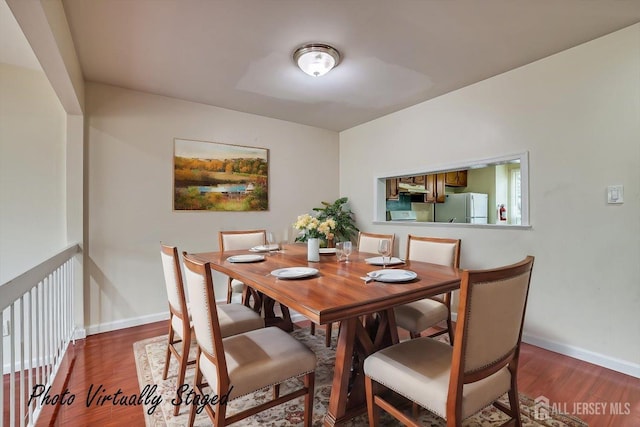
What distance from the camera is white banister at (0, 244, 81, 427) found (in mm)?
1326

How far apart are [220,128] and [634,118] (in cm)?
365

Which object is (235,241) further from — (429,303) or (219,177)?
(429,303)

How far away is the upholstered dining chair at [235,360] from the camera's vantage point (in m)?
1.25

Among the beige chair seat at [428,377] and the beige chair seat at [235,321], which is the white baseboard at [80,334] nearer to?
the beige chair seat at [235,321]

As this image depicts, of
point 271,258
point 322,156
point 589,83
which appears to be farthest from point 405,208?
point 271,258

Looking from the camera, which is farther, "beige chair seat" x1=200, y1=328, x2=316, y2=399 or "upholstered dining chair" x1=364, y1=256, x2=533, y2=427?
"beige chair seat" x1=200, y1=328, x2=316, y2=399

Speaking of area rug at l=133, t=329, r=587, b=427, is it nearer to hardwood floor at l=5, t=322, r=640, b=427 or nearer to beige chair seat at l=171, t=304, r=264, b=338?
hardwood floor at l=5, t=322, r=640, b=427

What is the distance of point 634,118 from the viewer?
2053mm

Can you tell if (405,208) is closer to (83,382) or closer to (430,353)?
(430,353)

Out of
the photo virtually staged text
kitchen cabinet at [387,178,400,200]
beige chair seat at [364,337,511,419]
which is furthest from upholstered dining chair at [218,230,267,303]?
kitchen cabinet at [387,178,400,200]

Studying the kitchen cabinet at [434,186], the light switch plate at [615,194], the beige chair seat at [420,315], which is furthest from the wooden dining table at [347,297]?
the kitchen cabinet at [434,186]

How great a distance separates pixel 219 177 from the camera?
138 inches

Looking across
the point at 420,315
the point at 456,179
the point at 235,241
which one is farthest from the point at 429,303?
the point at 456,179

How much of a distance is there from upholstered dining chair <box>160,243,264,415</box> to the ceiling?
1.49m
